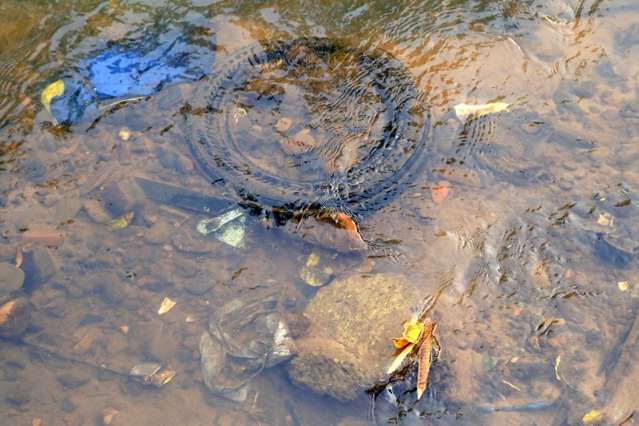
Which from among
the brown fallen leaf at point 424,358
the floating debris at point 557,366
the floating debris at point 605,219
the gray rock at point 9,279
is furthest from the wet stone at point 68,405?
the floating debris at point 605,219

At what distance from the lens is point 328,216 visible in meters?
3.95

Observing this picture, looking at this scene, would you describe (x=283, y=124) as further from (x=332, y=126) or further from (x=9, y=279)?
(x=9, y=279)

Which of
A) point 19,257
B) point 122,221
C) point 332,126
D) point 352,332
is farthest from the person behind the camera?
point 332,126

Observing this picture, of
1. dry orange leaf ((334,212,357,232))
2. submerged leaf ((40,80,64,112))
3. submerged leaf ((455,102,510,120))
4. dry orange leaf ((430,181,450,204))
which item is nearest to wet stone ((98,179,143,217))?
submerged leaf ((40,80,64,112))

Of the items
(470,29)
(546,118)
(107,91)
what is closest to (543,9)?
(470,29)

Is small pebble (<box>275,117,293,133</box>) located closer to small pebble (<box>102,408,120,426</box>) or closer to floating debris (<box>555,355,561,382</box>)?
small pebble (<box>102,408,120,426</box>)

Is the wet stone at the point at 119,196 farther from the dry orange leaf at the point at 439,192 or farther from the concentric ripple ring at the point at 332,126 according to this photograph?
the dry orange leaf at the point at 439,192

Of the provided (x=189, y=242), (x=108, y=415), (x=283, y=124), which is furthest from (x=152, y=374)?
(x=283, y=124)

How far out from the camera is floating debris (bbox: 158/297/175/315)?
12.8 feet

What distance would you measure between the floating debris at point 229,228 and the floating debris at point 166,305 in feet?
1.78

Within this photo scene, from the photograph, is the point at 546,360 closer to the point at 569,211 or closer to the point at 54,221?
the point at 569,211

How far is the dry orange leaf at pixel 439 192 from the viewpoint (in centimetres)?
409

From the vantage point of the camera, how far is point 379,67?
4676mm

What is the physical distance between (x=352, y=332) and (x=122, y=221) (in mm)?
1939
